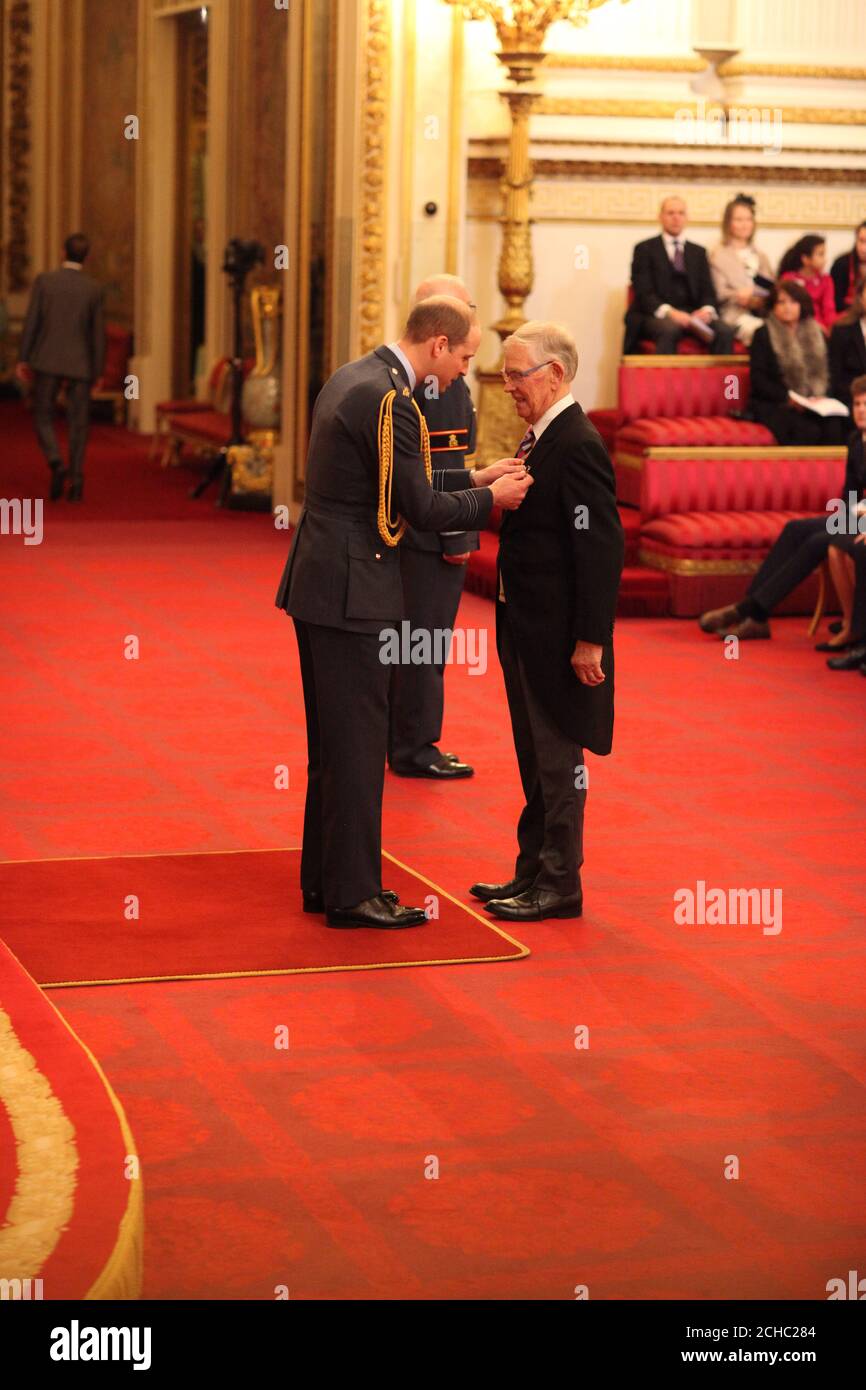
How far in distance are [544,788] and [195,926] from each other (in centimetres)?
101

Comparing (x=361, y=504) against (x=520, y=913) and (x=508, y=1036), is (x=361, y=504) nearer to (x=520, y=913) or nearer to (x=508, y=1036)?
(x=520, y=913)

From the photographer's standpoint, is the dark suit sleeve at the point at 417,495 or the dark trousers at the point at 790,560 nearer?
the dark suit sleeve at the point at 417,495

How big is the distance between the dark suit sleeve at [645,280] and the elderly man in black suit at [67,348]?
415cm

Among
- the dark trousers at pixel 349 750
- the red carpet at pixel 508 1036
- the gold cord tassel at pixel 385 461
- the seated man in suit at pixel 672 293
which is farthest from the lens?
the seated man in suit at pixel 672 293

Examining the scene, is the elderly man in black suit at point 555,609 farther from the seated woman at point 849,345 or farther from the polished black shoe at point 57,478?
the polished black shoe at point 57,478

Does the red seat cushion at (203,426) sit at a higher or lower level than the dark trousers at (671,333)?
lower

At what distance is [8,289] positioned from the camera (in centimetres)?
2361

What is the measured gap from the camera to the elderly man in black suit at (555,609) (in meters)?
5.60

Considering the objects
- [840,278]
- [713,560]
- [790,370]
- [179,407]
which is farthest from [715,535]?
[179,407]

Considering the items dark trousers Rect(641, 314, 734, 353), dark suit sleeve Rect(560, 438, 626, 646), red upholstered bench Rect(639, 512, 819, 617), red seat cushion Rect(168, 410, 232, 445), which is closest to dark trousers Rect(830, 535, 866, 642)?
red upholstered bench Rect(639, 512, 819, 617)

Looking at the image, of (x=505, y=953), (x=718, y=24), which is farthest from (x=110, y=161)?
(x=505, y=953)

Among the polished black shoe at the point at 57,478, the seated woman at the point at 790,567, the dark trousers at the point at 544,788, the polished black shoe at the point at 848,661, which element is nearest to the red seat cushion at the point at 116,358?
the polished black shoe at the point at 57,478

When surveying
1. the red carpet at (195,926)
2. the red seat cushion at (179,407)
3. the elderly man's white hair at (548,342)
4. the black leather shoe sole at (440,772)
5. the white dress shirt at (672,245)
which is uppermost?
the white dress shirt at (672,245)

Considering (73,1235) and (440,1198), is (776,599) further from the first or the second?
(73,1235)
